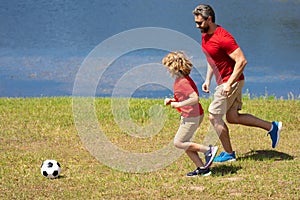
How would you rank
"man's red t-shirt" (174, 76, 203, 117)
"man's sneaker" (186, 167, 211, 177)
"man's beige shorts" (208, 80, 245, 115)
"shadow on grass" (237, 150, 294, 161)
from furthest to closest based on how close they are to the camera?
"shadow on grass" (237, 150, 294, 161)
"man's beige shorts" (208, 80, 245, 115)
"man's sneaker" (186, 167, 211, 177)
"man's red t-shirt" (174, 76, 203, 117)

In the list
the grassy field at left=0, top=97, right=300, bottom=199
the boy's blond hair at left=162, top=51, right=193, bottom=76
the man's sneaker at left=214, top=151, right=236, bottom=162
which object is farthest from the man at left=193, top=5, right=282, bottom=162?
the boy's blond hair at left=162, top=51, right=193, bottom=76

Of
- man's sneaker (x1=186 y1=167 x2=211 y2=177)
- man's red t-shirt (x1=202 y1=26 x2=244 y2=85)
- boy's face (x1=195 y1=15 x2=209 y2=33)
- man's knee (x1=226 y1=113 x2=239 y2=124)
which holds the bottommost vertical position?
man's sneaker (x1=186 y1=167 x2=211 y2=177)

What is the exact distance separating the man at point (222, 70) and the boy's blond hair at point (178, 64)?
0.65m

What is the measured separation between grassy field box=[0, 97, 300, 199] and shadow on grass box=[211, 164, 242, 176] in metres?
0.01

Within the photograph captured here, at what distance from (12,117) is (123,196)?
542 cm

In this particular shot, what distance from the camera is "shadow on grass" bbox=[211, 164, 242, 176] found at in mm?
7883

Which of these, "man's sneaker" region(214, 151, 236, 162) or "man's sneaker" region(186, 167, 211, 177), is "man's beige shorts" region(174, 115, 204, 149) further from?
"man's sneaker" region(214, 151, 236, 162)

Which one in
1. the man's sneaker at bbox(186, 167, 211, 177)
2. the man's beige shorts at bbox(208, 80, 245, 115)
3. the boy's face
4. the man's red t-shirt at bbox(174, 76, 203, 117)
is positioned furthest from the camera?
the man's beige shorts at bbox(208, 80, 245, 115)

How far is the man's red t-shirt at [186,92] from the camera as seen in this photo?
24.2 ft

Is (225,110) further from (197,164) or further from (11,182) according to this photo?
(11,182)

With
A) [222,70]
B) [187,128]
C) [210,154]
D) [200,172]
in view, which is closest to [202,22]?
[222,70]

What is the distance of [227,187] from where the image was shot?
7.24 metres

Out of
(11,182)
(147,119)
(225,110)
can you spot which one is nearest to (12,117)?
(147,119)

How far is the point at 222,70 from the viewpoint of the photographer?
8109 millimetres
